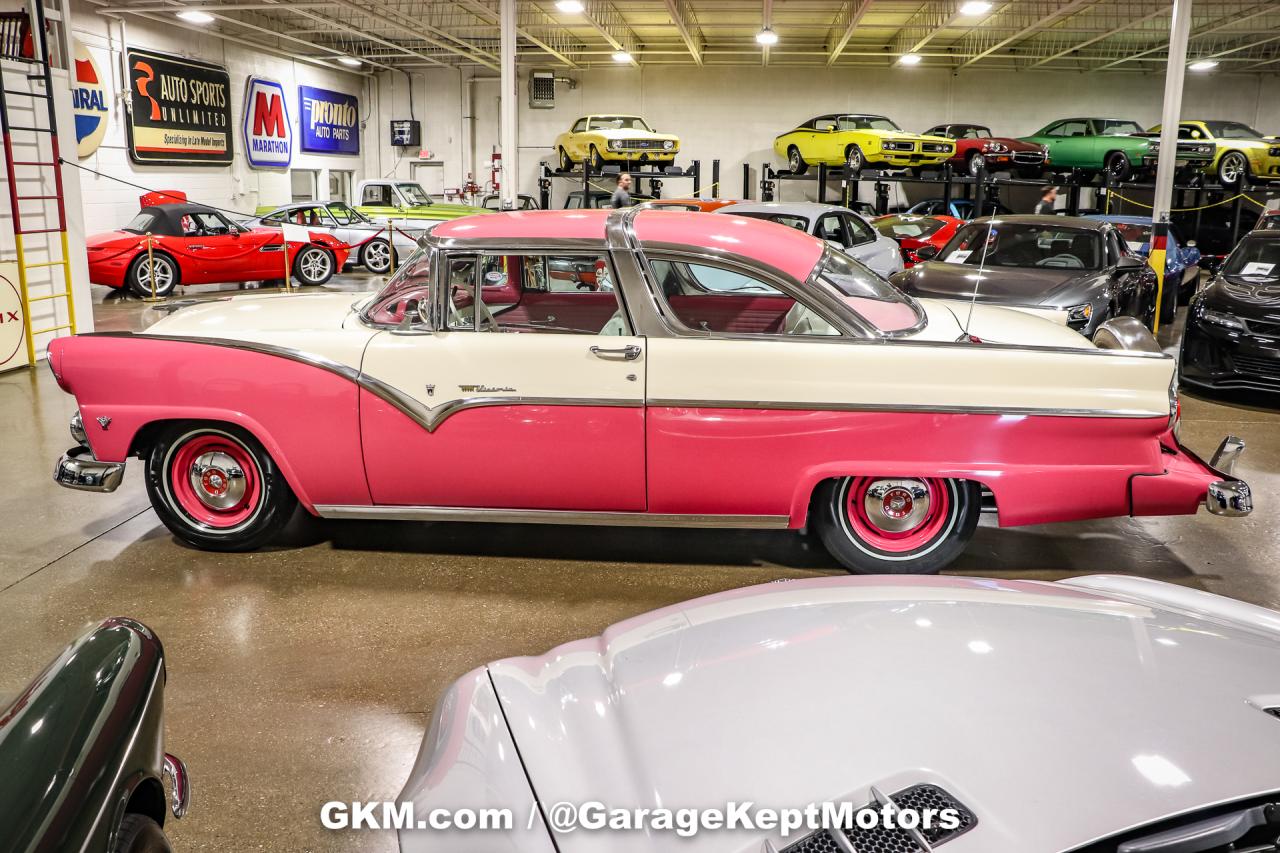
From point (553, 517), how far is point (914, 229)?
12.5 meters

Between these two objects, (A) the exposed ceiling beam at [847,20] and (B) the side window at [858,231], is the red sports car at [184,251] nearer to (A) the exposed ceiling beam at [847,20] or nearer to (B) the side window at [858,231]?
(B) the side window at [858,231]

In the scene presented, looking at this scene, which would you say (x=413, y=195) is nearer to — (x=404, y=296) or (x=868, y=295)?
(x=404, y=296)

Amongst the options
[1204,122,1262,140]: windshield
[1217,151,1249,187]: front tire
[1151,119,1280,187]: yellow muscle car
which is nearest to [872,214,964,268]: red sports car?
[1151,119,1280,187]: yellow muscle car

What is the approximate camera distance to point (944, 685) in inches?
67.8

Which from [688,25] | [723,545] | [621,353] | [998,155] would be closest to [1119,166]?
[998,155]

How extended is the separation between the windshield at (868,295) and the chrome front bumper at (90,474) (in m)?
3.34

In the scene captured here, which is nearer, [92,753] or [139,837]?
[92,753]

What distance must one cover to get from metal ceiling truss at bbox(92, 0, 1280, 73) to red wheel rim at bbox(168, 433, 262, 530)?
14751mm

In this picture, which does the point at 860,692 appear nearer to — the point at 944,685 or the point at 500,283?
the point at 944,685

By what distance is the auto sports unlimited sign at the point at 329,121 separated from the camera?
2403cm

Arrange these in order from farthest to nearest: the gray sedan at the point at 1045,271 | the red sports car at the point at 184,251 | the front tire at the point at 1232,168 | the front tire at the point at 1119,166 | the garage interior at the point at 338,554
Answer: the front tire at the point at 1119,166
the front tire at the point at 1232,168
the red sports car at the point at 184,251
the gray sedan at the point at 1045,271
the garage interior at the point at 338,554

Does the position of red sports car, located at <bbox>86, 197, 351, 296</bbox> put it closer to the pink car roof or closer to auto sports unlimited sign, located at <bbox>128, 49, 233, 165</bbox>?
auto sports unlimited sign, located at <bbox>128, 49, 233, 165</bbox>

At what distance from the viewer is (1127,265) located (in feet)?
29.5

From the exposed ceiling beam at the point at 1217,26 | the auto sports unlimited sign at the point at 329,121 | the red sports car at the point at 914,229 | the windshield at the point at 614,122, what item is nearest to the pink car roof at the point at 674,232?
the red sports car at the point at 914,229
